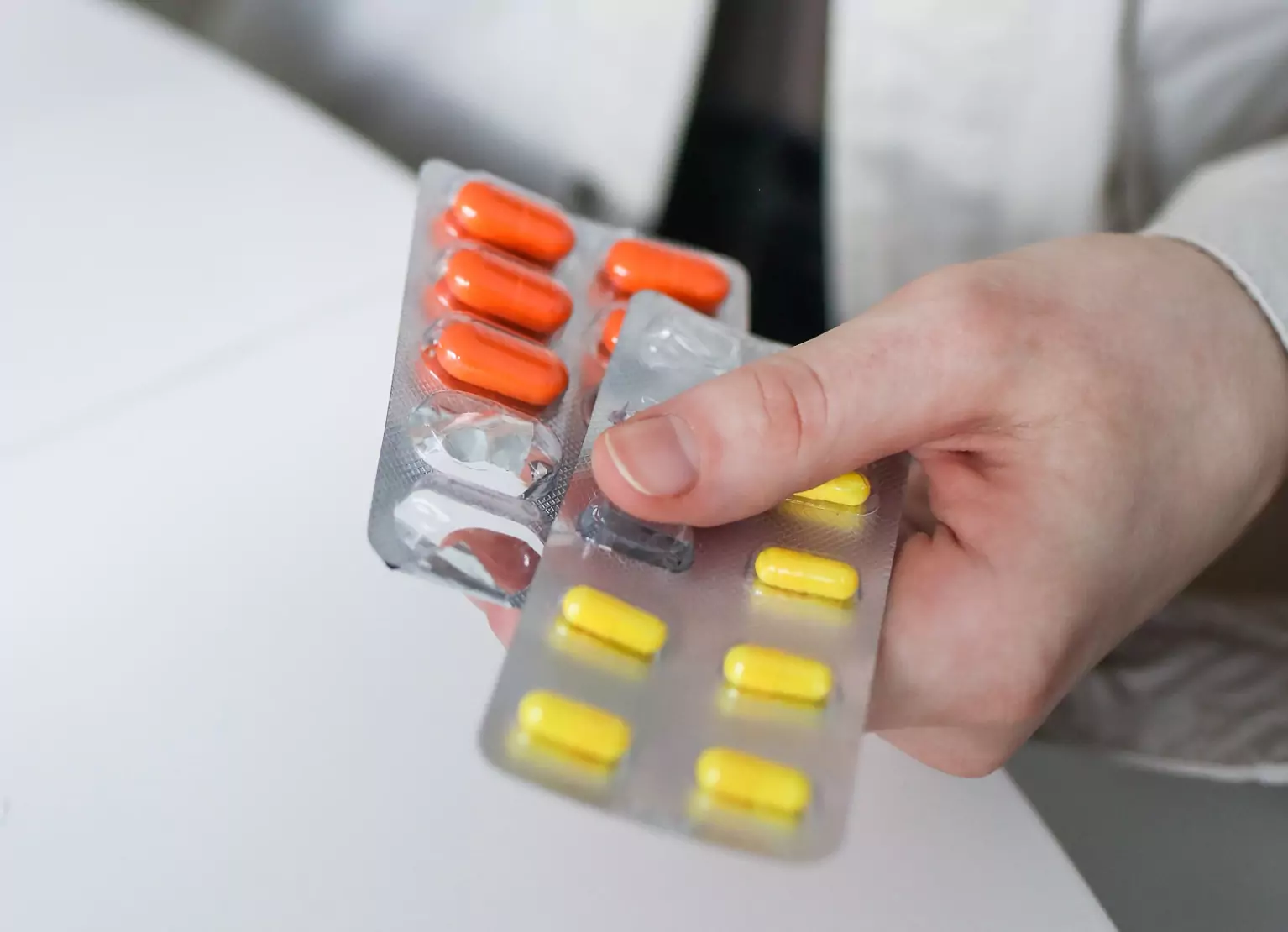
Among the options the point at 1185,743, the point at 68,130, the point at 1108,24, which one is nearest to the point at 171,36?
the point at 68,130

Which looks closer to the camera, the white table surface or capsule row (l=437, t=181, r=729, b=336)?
the white table surface

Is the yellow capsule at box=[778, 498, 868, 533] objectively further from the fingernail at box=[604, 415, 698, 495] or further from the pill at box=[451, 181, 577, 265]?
the pill at box=[451, 181, 577, 265]

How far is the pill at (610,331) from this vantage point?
485 mm

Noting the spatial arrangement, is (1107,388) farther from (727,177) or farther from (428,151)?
(428,151)

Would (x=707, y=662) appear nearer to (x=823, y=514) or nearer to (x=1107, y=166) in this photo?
(x=823, y=514)

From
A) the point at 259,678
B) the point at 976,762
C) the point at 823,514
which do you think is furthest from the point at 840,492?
the point at 259,678

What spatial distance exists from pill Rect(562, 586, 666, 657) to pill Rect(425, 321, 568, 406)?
11 cm

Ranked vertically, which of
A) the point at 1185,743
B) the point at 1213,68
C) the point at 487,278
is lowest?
the point at 1185,743

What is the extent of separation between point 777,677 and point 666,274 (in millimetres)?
232

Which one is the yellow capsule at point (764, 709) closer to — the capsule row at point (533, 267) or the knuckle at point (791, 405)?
the knuckle at point (791, 405)

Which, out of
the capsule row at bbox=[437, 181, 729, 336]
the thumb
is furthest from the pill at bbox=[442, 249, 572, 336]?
the thumb

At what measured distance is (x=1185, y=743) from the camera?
49 centimetres

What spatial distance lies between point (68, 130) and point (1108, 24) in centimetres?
56

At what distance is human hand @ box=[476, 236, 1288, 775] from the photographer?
0.37 metres
